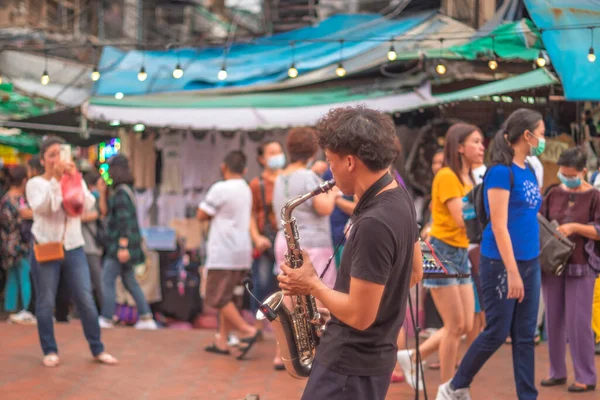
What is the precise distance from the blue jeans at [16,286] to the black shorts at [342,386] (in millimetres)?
8588

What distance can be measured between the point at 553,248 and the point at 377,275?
3.68 meters

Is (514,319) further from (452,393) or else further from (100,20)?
(100,20)

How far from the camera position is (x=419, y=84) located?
10.5 m

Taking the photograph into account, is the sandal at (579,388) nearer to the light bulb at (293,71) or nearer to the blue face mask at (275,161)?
the blue face mask at (275,161)

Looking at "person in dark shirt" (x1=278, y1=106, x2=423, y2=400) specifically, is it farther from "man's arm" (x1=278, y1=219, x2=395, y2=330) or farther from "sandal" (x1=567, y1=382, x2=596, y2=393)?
"sandal" (x1=567, y1=382, x2=596, y2=393)

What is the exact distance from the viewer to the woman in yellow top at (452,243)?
616cm

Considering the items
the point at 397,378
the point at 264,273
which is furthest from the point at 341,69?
the point at 397,378

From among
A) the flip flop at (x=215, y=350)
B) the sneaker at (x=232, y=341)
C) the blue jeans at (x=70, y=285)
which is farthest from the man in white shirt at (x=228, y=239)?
the blue jeans at (x=70, y=285)

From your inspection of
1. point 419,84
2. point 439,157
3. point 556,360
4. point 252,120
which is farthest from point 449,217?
point 252,120

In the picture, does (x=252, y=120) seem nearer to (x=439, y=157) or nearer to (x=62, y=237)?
(x=439, y=157)

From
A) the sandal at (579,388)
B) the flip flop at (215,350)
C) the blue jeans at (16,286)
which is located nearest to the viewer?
the sandal at (579,388)

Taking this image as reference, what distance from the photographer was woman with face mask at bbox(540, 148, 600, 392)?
267 inches

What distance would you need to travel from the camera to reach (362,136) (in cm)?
334

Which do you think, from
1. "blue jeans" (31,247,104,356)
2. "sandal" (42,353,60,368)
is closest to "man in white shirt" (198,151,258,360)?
"blue jeans" (31,247,104,356)
